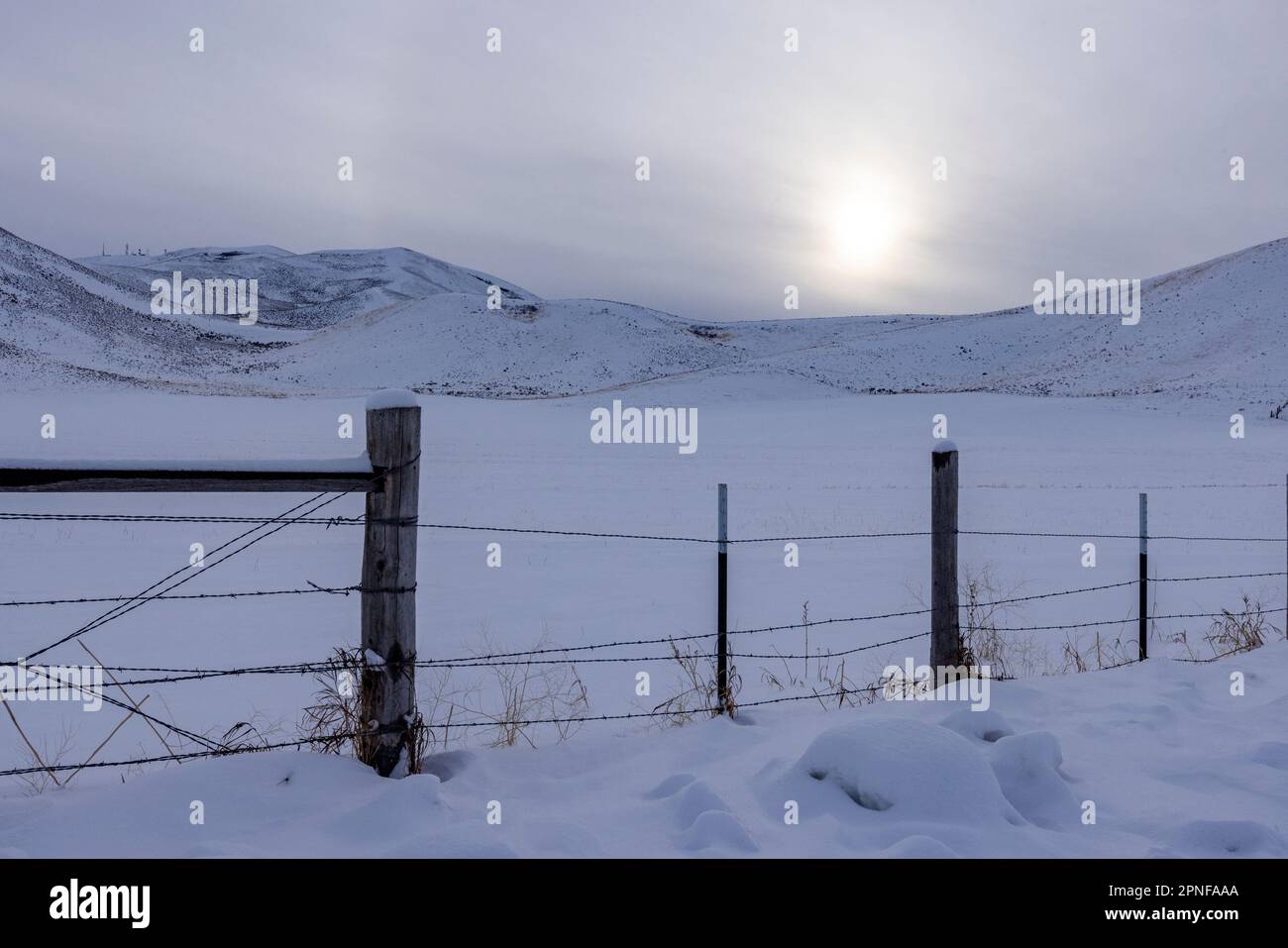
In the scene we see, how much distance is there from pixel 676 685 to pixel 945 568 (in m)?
2.04

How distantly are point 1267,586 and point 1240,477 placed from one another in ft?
39.7

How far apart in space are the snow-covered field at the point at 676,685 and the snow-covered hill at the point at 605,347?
34.5m

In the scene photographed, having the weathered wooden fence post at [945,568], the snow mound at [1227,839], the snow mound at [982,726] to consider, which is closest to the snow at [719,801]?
the snow mound at [1227,839]

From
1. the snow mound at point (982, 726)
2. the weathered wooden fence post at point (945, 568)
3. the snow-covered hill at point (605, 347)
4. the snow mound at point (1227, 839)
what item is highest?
the snow-covered hill at point (605, 347)

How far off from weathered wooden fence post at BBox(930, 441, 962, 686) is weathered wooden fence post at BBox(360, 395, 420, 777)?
3262 mm

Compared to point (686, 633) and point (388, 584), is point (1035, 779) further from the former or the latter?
point (686, 633)

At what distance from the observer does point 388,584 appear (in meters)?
4.12

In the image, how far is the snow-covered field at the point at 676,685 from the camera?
3584 mm

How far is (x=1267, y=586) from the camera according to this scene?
Result: 32.2 ft

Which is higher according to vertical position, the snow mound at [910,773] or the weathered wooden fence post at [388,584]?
the weathered wooden fence post at [388,584]

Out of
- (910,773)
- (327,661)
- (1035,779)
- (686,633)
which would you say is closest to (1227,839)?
(1035,779)

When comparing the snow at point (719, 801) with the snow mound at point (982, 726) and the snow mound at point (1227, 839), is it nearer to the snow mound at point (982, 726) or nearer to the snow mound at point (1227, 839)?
the snow mound at point (1227, 839)
